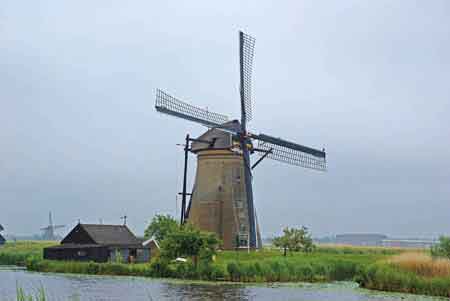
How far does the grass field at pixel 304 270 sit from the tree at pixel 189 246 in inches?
16.0

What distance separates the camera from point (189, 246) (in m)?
27.0

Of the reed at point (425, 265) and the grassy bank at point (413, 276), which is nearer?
the grassy bank at point (413, 276)

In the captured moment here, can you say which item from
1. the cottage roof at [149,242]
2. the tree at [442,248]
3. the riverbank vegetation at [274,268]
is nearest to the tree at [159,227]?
the cottage roof at [149,242]

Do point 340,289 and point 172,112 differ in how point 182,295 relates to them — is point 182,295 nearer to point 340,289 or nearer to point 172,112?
point 340,289

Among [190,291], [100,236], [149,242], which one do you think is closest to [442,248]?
[190,291]

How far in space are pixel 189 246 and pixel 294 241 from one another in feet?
33.4

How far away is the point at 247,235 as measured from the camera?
110ft

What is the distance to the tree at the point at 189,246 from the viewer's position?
27.0 metres

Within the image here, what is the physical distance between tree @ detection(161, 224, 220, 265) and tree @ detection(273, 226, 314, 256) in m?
8.65

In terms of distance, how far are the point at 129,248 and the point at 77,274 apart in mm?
6772

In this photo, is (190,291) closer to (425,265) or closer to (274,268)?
(274,268)

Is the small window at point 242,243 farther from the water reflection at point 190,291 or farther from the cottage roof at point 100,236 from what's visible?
the water reflection at point 190,291

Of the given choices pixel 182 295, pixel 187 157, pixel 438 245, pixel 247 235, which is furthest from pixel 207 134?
pixel 182 295

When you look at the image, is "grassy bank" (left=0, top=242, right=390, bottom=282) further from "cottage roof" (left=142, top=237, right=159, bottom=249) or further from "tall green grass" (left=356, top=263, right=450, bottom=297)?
"cottage roof" (left=142, top=237, right=159, bottom=249)
